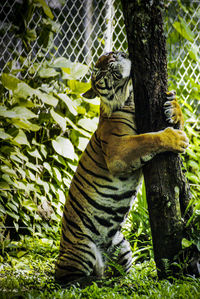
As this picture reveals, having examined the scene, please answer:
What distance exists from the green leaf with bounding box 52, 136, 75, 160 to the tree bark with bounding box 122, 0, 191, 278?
2.00 metres

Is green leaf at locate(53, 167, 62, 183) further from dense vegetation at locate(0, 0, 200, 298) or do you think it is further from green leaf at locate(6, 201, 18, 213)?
green leaf at locate(6, 201, 18, 213)

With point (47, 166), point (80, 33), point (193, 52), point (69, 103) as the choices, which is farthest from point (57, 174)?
point (193, 52)

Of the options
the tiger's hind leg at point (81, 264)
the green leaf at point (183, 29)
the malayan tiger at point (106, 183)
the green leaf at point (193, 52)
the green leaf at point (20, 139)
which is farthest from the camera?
the green leaf at point (193, 52)

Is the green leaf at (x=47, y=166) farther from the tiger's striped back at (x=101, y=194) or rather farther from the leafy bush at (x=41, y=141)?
the tiger's striped back at (x=101, y=194)

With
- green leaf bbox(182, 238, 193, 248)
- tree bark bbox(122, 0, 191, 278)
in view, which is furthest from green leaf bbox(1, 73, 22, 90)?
green leaf bbox(182, 238, 193, 248)

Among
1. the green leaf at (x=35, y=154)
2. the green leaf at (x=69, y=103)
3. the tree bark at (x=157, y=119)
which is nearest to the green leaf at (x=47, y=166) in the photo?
the green leaf at (x=35, y=154)

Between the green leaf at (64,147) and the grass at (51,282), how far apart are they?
1.01 metres

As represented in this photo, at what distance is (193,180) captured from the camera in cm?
517

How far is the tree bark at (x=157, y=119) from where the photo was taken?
2.42 m

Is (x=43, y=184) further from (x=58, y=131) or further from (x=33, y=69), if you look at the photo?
(x=33, y=69)

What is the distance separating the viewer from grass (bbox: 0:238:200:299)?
2.20 metres

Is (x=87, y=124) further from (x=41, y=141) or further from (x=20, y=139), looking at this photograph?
(x=20, y=139)

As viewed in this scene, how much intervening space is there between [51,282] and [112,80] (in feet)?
5.24

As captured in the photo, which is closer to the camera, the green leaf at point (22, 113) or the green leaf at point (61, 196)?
the green leaf at point (22, 113)
